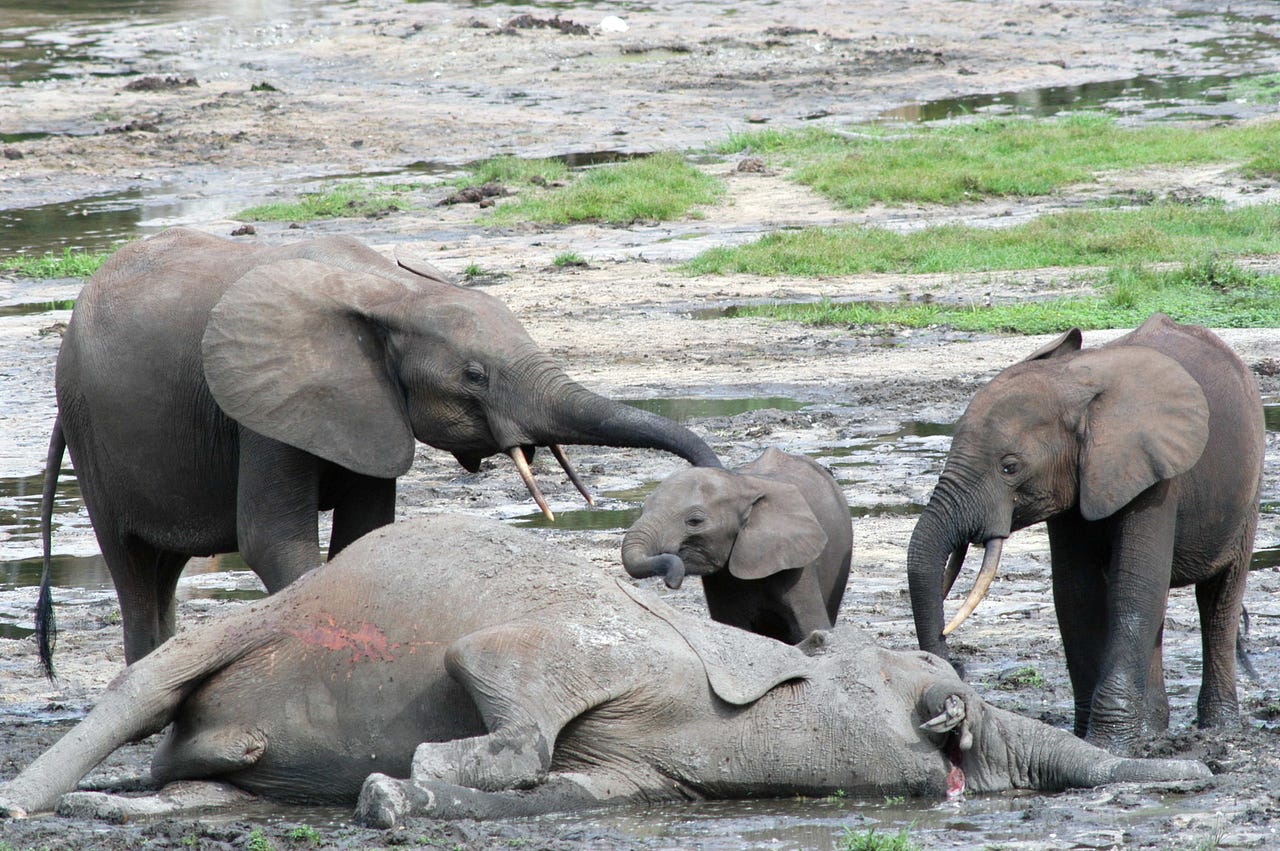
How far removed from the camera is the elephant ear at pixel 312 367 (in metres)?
6.58

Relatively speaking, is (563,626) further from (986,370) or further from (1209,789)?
(986,370)

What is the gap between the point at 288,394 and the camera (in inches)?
260

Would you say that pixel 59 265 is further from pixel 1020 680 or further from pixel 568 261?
pixel 1020 680

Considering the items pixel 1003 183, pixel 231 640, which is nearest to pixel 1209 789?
pixel 231 640

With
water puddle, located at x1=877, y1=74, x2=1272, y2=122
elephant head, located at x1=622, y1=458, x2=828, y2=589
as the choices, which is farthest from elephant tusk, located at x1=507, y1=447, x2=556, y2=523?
water puddle, located at x1=877, y1=74, x2=1272, y2=122

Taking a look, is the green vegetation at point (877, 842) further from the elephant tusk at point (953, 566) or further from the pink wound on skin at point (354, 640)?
the elephant tusk at point (953, 566)

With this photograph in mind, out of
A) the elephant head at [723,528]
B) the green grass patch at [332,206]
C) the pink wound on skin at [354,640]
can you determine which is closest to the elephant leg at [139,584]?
the elephant head at [723,528]

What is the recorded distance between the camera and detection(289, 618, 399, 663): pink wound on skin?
17.9 feet

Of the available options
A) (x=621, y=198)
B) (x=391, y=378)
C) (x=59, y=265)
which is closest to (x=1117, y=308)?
(x=621, y=198)

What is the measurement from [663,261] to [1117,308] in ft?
13.8

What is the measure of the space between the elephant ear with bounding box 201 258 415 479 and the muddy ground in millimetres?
1189

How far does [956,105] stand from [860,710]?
22050 mm

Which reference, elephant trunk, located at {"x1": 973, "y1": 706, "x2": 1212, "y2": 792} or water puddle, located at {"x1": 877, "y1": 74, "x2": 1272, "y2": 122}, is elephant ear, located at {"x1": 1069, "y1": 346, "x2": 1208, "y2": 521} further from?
water puddle, located at {"x1": 877, "y1": 74, "x2": 1272, "y2": 122}

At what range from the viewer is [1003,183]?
19.2 metres
